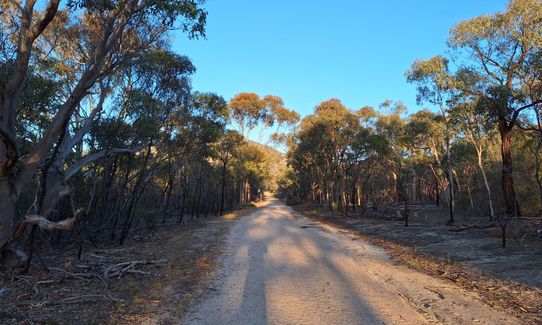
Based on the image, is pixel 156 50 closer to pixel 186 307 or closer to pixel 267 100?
pixel 186 307

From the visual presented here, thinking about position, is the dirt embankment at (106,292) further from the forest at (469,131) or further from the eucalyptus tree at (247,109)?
the eucalyptus tree at (247,109)

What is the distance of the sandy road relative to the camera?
17.3 feet

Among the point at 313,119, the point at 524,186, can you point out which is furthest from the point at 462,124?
the point at 313,119

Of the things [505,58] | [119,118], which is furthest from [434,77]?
[119,118]

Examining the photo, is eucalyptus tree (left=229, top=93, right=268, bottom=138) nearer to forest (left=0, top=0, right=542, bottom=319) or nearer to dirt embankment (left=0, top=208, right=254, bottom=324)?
forest (left=0, top=0, right=542, bottom=319)

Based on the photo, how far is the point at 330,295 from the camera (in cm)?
639

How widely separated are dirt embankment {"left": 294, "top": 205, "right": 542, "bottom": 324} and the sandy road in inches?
18.3

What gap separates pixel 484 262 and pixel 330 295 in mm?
5316

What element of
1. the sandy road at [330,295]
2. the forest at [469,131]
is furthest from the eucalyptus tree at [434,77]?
the sandy road at [330,295]

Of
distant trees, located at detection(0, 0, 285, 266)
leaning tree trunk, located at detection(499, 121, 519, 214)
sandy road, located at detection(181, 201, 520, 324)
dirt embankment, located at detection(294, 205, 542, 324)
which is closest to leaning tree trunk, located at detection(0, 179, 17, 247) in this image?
distant trees, located at detection(0, 0, 285, 266)

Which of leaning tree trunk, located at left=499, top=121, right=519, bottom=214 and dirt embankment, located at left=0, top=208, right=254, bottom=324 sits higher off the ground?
leaning tree trunk, located at left=499, top=121, right=519, bottom=214

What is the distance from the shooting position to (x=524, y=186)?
83.2 ft

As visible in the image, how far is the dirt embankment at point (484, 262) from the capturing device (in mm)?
6285

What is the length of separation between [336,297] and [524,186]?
2523 cm
